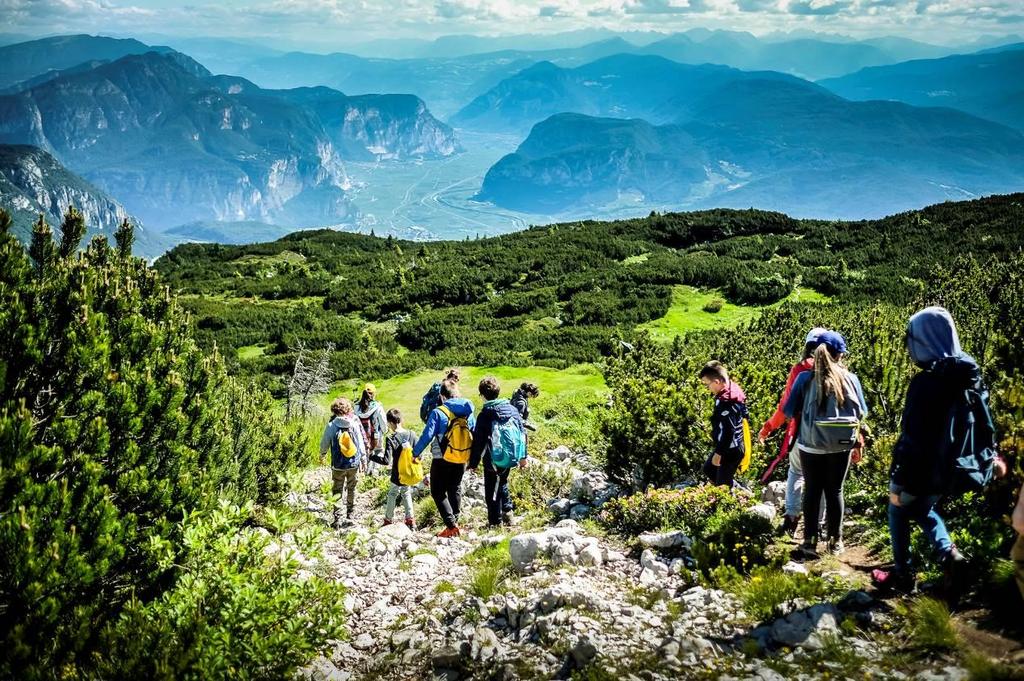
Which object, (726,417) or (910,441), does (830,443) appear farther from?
(726,417)

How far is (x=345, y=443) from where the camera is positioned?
10.3m

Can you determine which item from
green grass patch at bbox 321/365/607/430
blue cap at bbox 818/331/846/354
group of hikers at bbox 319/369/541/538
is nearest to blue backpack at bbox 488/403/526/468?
group of hikers at bbox 319/369/541/538

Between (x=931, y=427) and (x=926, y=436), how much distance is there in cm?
8

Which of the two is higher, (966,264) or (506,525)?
A: (966,264)

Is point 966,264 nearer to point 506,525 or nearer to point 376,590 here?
point 506,525

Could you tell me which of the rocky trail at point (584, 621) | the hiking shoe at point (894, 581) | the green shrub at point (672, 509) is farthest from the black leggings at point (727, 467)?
the hiking shoe at point (894, 581)

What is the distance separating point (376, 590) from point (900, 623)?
484 cm

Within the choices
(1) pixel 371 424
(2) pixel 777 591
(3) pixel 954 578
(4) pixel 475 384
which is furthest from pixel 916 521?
(4) pixel 475 384

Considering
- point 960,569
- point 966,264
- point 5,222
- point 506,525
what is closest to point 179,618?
point 5,222

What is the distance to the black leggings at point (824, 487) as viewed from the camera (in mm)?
6070

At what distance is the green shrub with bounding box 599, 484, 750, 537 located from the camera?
6992 mm

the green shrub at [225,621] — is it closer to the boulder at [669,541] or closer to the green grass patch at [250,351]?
the boulder at [669,541]

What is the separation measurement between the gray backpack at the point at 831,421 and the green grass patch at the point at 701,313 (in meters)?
15.7

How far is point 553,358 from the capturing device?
20766 millimetres
